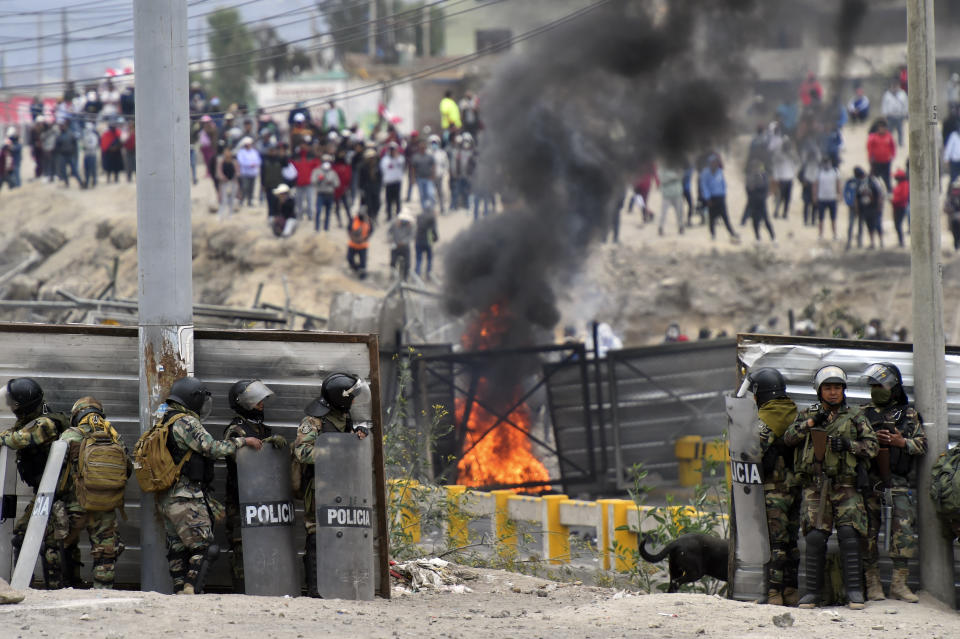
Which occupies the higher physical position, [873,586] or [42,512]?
[42,512]

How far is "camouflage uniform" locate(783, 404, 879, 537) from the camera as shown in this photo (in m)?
6.72

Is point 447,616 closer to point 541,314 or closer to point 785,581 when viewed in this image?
point 785,581

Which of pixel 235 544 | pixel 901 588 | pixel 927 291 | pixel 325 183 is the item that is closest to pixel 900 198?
pixel 325 183

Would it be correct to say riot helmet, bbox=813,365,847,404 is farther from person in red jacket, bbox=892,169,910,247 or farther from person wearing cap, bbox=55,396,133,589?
person in red jacket, bbox=892,169,910,247

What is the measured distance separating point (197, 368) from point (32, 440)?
0.99 metres

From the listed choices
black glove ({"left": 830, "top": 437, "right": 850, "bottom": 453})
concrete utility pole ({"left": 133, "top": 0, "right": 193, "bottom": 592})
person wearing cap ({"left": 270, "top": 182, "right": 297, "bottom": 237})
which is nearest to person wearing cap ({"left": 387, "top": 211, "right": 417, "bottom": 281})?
person wearing cap ({"left": 270, "top": 182, "right": 297, "bottom": 237})

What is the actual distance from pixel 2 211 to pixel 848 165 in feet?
63.5

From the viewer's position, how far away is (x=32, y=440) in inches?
274

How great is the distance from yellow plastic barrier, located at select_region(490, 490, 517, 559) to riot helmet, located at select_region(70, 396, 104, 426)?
3096mm

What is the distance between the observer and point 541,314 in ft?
69.4

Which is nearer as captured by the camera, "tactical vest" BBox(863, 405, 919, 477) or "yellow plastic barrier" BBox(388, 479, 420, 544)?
"tactical vest" BBox(863, 405, 919, 477)

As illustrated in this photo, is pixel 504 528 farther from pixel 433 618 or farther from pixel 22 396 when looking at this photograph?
pixel 22 396

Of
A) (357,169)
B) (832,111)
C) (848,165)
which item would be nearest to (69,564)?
(357,169)

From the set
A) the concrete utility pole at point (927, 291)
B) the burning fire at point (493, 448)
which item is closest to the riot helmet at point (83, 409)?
the concrete utility pole at point (927, 291)
